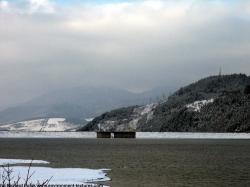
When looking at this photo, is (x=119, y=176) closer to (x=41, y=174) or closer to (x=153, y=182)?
(x=153, y=182)

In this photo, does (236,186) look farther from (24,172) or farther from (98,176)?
(24,172)

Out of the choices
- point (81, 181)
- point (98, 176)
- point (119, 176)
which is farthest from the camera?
point (119, 176)

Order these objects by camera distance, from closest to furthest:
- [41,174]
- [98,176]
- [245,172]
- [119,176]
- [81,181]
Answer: [81,181] → [41,174] → [98,176] → [119,176] → [245,172]

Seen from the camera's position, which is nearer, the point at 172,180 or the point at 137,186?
the point at 137,186

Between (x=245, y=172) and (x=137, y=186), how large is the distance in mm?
24037

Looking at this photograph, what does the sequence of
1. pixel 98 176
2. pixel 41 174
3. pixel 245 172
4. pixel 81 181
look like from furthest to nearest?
pixel 245 172 < pixel 98 176 < pixel 41 174 < pixel 81 181

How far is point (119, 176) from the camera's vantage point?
6366 cm

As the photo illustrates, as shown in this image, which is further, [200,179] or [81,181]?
[200,179]

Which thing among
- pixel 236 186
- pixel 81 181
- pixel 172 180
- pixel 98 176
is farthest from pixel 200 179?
pixel 81 181

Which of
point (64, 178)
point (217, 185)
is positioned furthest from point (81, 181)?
point (217, 185)

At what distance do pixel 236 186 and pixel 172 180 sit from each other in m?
8.55

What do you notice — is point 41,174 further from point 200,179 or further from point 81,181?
point 200,179

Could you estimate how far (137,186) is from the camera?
53000 millimetres

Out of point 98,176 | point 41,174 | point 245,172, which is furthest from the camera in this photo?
point 245,172
